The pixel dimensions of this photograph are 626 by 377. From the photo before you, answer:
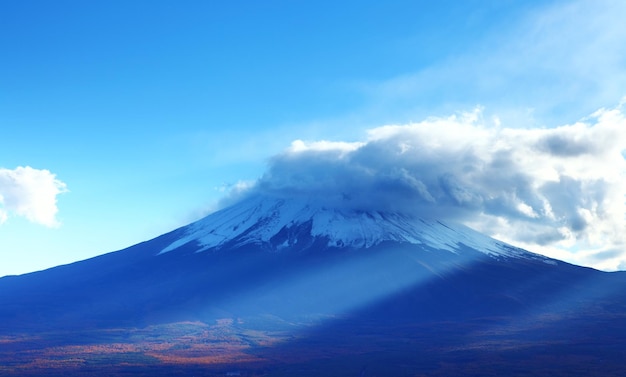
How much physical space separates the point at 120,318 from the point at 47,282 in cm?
6141

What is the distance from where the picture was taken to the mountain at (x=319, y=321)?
9350 cm

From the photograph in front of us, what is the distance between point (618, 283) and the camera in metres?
191

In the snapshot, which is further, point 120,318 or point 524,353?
point 120,318

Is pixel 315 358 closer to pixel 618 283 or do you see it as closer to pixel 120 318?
pixel 120 318

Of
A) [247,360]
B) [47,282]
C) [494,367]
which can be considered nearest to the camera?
[494,367]

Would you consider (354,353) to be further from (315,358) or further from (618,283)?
(618,283)

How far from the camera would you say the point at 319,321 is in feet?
485

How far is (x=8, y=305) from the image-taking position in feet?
543

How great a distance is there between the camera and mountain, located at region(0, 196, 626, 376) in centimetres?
9350

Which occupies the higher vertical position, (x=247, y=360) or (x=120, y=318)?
(x=120, y=318)

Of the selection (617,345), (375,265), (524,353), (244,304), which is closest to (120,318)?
(244,304)

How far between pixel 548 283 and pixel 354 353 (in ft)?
333

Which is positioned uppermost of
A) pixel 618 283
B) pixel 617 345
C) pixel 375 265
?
pixel 375 265

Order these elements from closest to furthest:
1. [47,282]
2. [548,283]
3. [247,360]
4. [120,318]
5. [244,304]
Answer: [247,360] → [120,318] → [244,304] → [548,283] → [47,282]
